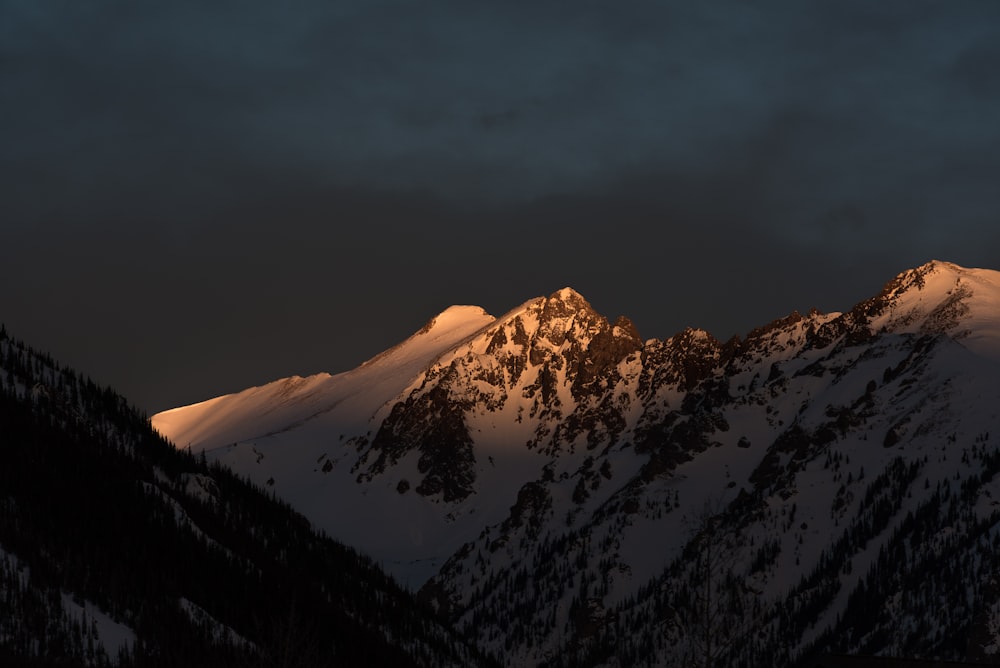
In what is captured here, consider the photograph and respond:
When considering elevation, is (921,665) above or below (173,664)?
below

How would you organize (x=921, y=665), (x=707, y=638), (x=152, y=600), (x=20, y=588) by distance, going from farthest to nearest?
(x=152, y=600), (x=20, y=588), (x=921, y=665), (x=707, y=638)

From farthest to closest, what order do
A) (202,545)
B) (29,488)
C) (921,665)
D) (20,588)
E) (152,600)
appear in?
(202,545) → (29,488) → (152,600) → (20,588) → (921,665)

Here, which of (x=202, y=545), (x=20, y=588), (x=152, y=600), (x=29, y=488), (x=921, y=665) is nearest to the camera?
(x=921, y=665)

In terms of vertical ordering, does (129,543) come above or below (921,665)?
above

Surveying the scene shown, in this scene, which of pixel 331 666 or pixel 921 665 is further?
pixel 331 666

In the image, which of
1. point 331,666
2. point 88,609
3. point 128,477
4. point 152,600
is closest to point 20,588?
point 88,609

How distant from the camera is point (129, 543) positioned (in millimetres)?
169000

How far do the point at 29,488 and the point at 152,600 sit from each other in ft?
68.3

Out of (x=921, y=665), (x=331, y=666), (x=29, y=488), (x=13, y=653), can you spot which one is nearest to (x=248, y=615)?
(x=331, y=666)

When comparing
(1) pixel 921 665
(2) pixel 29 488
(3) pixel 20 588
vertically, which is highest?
(2) pixel 29 488

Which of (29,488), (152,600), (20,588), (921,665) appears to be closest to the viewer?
(921,665)

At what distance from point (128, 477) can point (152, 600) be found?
140ft

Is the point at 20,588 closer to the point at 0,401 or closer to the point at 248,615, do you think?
the point at 248,615

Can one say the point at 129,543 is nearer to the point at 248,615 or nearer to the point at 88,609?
the point at 248,615
